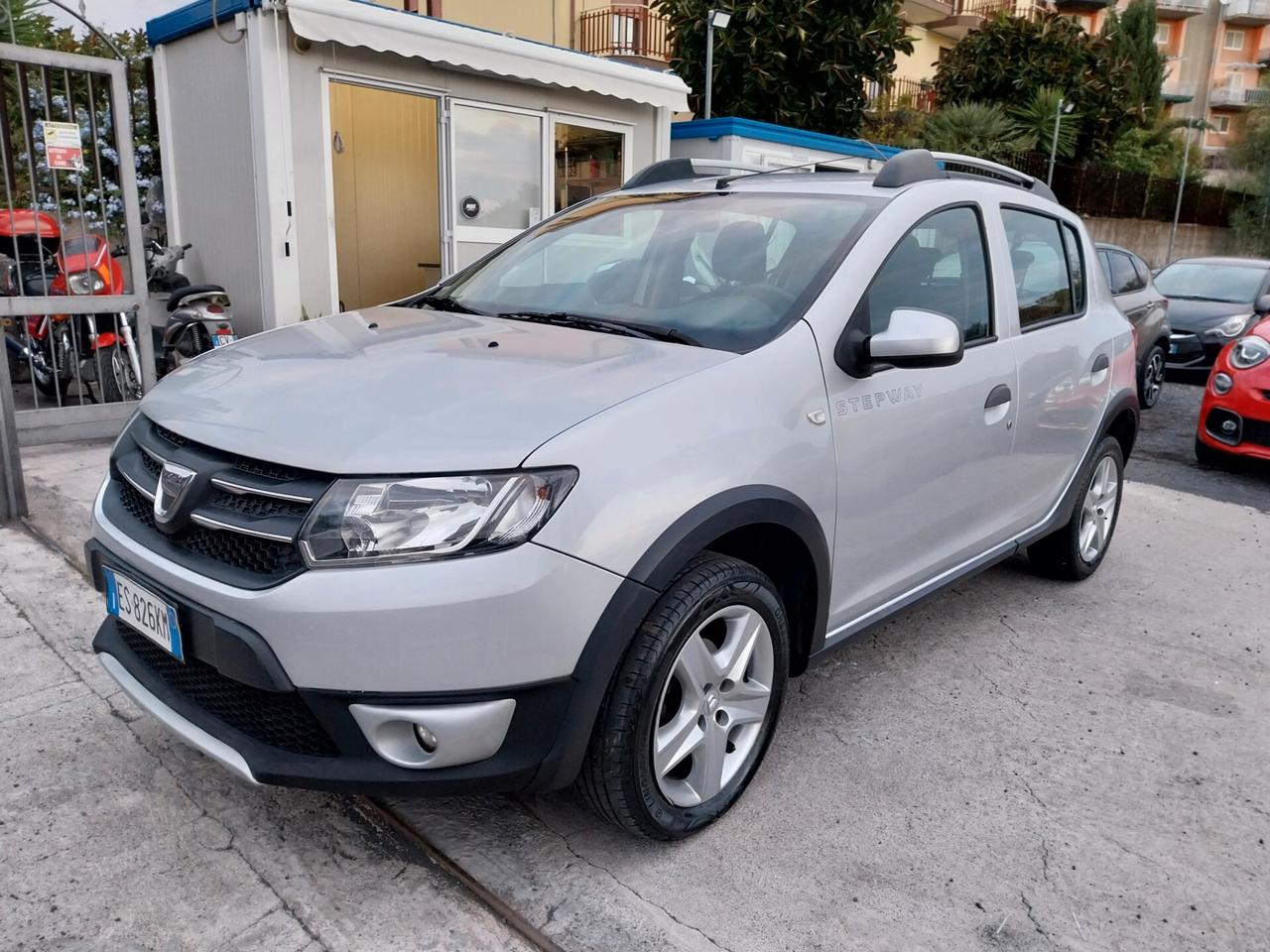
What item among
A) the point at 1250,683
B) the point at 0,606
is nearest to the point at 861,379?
the point at 1250,683

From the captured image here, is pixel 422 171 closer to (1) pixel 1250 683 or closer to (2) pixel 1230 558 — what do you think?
(2) pixel 1230 558

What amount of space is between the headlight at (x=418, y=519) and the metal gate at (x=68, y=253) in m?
4.49

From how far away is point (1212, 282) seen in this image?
35.4ft

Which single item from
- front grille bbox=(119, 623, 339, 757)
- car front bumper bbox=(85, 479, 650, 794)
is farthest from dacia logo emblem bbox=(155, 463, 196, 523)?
front grille bbox=(119, 623, 339, 757)

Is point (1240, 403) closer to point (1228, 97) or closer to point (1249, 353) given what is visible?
point (1249, 353)

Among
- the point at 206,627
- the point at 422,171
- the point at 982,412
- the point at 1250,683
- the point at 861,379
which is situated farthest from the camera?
the point at 422,171

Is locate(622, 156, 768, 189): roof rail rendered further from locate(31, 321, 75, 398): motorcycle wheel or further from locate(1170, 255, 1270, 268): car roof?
locate(1170, 255, 1270, 268): car roof

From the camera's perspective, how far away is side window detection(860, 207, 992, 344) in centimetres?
289

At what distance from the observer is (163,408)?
2434 mm

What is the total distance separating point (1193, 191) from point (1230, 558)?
2929cm

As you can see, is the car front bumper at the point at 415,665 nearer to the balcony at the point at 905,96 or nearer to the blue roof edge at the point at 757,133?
the blue roof edge at the point at 757,133

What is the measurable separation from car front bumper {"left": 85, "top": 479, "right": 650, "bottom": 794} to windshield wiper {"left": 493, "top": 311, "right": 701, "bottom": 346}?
2.74 feet

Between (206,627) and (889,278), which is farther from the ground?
(889,278)

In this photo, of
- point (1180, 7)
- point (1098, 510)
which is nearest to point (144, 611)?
point (1098, 510)
